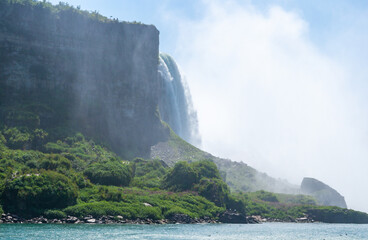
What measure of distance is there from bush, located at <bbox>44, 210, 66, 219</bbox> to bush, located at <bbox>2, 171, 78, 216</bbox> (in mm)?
954

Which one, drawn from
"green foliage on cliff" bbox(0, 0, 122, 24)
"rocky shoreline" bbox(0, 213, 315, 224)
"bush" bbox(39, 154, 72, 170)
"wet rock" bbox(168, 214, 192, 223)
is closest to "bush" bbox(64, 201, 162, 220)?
"rocky shoreline" bbox(0, 213, 315, 224)

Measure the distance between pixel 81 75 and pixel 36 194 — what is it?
7333 cm

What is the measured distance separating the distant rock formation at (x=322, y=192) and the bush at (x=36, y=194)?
13355 cm

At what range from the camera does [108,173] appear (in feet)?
283

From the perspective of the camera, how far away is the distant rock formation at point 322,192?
17688 centimetres

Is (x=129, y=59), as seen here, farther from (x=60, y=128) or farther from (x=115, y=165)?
(x=115, y=165)

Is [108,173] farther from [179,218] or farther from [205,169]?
[205,169]

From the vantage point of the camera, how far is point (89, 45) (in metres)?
133

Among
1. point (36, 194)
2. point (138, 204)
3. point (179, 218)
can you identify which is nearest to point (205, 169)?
point (179, 218)

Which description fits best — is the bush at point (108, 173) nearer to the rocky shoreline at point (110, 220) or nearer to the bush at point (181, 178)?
the bush at point (181, 178)

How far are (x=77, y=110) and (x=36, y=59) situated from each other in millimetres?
18420

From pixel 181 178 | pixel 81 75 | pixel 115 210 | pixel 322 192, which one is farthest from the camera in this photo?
pixel 322 192

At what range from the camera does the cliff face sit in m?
115

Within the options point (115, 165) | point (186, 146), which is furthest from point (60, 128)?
point (186, 146)
